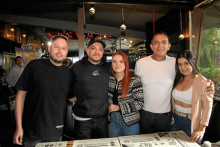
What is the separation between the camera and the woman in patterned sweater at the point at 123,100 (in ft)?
6.19

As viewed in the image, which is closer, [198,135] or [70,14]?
[198,135]

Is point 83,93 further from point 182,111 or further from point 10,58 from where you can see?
point 10,58

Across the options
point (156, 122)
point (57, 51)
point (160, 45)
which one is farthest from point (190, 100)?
point (57, 51)

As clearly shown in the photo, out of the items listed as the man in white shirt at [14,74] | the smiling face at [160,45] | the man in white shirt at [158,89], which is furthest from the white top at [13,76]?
the smiling face at [160,45]

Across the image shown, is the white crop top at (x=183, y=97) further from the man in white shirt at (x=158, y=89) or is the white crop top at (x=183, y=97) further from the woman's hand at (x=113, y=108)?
the woman's hand at (x=113, y=108)

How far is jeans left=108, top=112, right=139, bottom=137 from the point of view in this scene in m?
1.89

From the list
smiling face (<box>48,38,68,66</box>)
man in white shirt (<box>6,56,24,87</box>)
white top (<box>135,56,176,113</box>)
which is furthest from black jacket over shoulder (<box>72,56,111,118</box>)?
man in white shirt (<box>6,56,24,87</box>)

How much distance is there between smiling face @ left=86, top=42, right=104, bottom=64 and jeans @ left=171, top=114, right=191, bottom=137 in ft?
3.86

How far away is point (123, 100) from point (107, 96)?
21 centimetres

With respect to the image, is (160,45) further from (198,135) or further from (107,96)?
(198,135)

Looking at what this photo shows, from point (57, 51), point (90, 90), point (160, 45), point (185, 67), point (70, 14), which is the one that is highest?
point (70, 14)

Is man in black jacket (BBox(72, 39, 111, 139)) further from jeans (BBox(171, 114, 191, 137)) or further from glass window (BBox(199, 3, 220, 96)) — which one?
glass window (BBox(199, 3, 220, 96))

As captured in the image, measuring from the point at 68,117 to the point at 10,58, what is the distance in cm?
565

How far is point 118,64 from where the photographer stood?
198 centimetres
